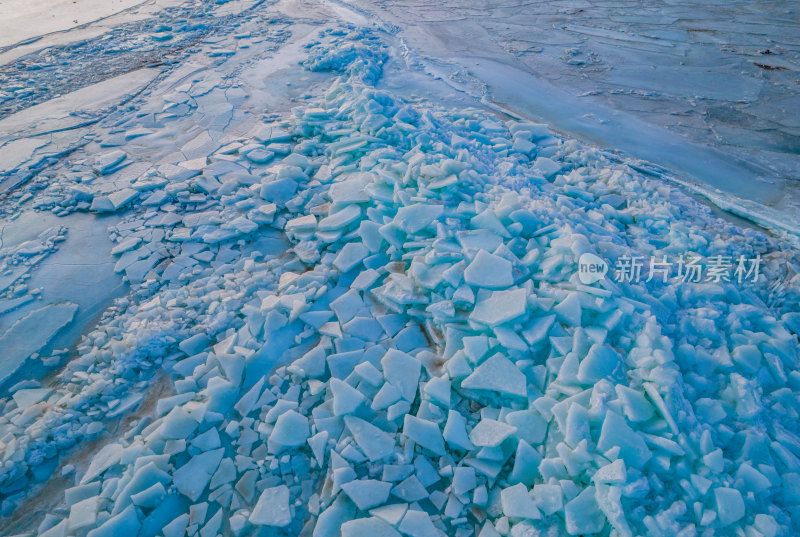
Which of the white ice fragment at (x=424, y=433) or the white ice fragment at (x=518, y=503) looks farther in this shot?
the white ice fragment at (x=424, y=433)

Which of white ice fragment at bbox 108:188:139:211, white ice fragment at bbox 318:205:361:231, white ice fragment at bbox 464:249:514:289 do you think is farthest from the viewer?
white ice fragment at bbox 108:188:139:211

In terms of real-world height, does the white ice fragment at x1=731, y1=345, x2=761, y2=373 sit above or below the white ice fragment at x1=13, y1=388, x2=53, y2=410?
above

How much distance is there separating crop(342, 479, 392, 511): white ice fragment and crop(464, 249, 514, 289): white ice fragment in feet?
3.46

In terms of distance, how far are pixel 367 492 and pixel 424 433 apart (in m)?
0.33

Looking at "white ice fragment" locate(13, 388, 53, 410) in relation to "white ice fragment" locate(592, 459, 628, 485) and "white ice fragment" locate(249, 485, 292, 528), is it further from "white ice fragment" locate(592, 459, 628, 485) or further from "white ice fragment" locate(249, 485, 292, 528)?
"white ice fragment" locate(592, 459, 628, 485)

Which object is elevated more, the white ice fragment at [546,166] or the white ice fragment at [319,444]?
the white ice fragment at [546,166]

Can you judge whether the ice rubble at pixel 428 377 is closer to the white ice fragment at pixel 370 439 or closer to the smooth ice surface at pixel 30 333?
the white ice fragment at pixel 370 439

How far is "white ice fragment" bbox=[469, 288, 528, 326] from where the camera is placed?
7.01 feet

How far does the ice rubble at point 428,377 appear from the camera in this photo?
1.69m

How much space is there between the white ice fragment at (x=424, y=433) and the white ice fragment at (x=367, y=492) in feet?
0.72

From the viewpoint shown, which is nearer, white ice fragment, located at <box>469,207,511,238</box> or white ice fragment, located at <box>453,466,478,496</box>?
white ice fragment, located at <box>453,466,478,496</box>

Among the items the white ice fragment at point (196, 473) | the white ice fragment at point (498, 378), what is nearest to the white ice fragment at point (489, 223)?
the white ice fragment at point (498, 378)

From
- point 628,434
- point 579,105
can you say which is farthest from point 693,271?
point 579,105

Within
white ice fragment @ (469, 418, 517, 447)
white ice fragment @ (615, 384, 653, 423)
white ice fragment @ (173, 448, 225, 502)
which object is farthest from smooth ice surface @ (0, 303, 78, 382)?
white ice fragment @ (615, 384, 653, 423)
